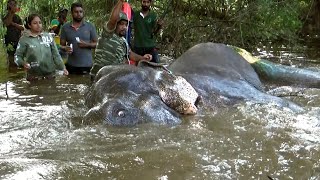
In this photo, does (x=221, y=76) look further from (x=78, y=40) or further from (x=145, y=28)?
(x=78, y=40)

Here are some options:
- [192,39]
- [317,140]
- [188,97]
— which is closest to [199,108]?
[188,97]

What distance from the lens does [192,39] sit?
9.62 meters

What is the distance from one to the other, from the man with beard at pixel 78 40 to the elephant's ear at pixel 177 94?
2.53 meters

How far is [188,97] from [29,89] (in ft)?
8.96

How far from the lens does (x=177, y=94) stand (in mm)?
4980

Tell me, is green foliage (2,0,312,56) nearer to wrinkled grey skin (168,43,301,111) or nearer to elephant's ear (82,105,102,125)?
wrinkled grey skin (168,43,301,111)

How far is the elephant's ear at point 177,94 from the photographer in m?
4.95

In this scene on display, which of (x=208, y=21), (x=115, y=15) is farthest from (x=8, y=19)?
(x=208, y=21)

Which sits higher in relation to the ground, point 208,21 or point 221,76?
point 208,21

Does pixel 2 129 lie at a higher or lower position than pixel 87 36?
lower

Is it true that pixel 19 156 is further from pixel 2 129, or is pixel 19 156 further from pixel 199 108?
pixel 199 108

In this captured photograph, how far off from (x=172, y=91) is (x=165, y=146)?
1262 millimetres

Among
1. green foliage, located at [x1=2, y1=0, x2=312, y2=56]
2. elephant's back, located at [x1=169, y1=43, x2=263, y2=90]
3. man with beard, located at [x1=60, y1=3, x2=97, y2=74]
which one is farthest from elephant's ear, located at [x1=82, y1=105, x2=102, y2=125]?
green foliage, located at [x1=2, y1=0, x2=312, y2=56]

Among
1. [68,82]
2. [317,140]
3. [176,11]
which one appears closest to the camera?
[317,140]
